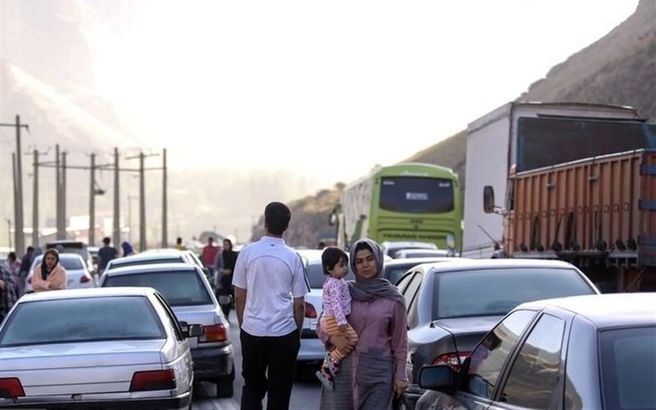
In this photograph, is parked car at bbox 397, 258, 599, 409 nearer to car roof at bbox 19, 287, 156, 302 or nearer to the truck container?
car roof at bbox 19, 287, 156, 302

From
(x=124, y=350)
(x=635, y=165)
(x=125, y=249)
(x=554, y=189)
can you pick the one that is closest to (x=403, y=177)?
(x=125, y=249)

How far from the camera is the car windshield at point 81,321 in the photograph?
10242mm

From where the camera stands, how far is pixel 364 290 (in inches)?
309

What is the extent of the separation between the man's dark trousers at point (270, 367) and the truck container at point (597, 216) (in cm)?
722

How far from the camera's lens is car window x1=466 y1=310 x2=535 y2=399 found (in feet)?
20.1

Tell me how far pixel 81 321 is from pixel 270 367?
6.34ft

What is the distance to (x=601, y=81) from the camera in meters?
67.2

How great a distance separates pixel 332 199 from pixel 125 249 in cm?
9325

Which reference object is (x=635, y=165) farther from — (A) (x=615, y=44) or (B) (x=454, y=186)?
(A) (x=615, y=44)

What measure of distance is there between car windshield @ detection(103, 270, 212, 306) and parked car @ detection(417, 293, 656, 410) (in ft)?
27.4

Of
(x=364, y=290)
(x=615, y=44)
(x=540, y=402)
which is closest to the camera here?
(x=540, y=402)

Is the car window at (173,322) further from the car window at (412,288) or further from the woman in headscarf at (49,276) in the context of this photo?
the woman in headscarf at (49,276)

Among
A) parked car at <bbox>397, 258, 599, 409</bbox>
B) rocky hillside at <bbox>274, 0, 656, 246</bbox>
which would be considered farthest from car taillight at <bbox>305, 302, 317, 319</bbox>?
rocky hillside at <bbox>274, 0, 656, 246</bbox>

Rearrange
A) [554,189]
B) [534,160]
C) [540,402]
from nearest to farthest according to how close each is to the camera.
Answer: [540,402], [554,189], [534,160]
